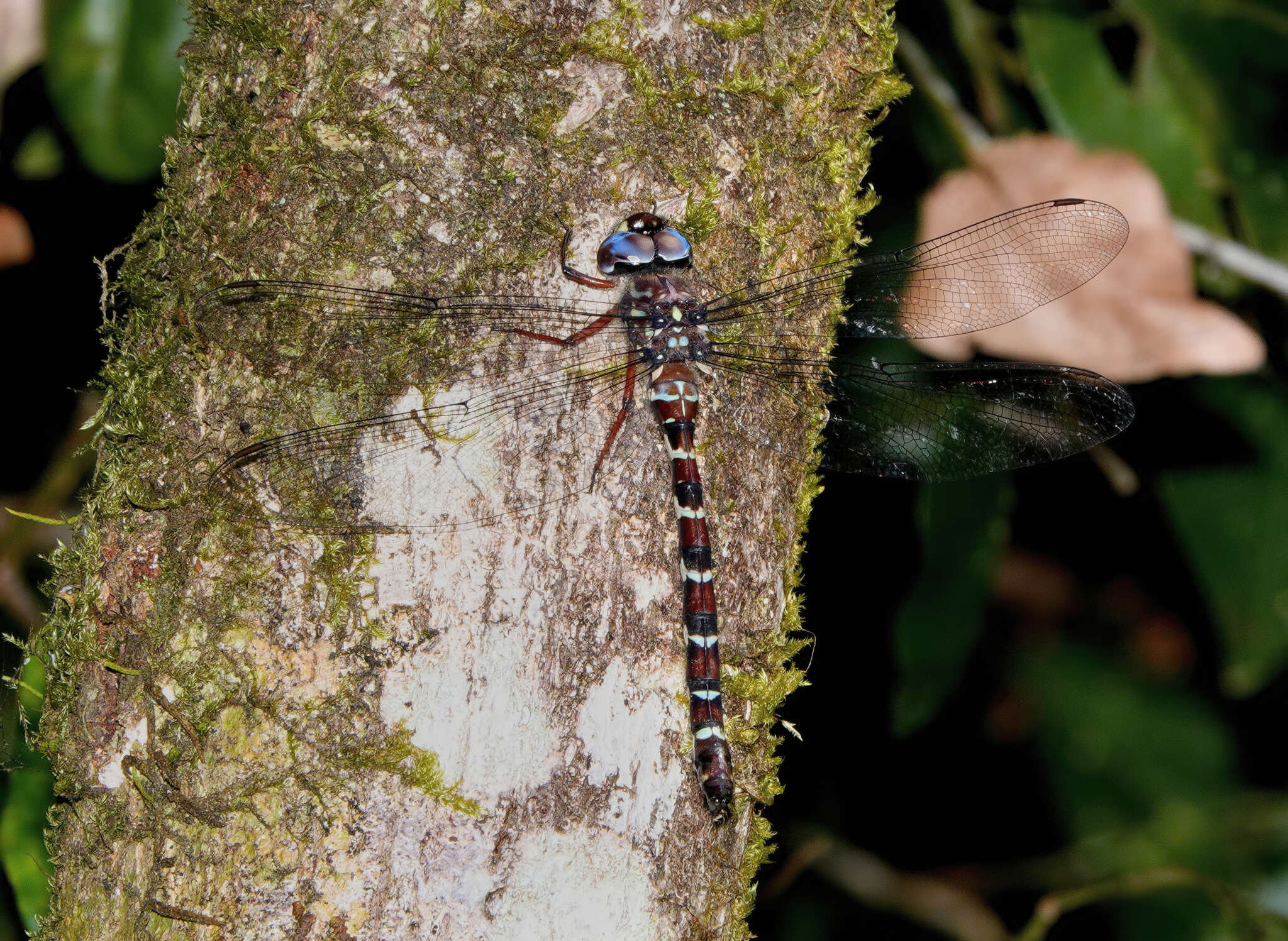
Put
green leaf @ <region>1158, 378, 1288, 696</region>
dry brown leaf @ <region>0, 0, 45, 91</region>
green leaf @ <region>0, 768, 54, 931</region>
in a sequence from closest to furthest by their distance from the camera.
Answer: green leaf @ <region>0, 768, 54, 931</region>, dry brown leaf @ <region>0, 0, 45, 91</region>, green leaf @ <region>1158, 378, 1288, 696</region>

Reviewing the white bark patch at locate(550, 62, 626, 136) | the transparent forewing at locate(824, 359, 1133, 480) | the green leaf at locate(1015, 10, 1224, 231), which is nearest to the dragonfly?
the white bark patch at locate(550, 62, 626, 136)

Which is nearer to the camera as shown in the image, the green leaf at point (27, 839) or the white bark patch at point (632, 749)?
the white bark patch at point (632, 749)

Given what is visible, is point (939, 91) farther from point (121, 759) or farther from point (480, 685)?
point (121, 759)

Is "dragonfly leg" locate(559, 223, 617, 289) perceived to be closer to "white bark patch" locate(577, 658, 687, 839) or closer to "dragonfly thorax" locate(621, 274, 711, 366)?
"dragonfly thorax" locate(621, 274, 711, 366)

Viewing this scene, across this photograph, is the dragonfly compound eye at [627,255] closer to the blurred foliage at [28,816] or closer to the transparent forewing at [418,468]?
the transparent forewing at [418,468]

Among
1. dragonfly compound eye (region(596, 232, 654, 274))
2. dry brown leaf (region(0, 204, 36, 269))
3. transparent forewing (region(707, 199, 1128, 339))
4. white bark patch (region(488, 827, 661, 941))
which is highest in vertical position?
dry brown leaf (region(0, 204, 36, 269))

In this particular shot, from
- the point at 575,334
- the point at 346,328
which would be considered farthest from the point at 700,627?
the point at 346,328

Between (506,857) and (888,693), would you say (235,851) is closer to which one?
(506,857)

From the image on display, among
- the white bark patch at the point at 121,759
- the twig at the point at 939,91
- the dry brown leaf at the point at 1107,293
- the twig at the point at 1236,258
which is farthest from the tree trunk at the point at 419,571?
the twig at the point at 1236,258
